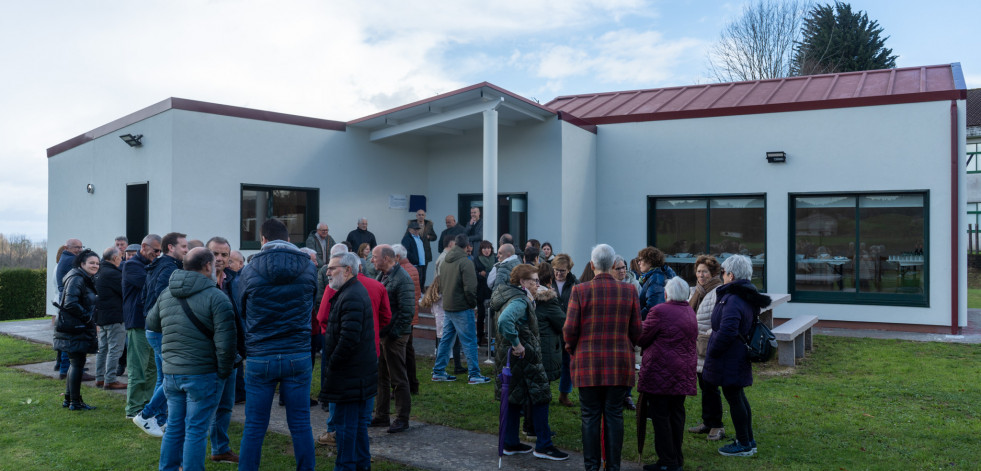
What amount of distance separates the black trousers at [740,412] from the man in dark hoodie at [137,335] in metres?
5.38

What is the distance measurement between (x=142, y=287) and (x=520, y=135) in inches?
305

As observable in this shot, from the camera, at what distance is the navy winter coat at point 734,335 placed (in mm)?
5152

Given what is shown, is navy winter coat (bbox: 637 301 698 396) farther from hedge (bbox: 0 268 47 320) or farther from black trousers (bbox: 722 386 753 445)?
hedge (bbox: 0 268 47 320)

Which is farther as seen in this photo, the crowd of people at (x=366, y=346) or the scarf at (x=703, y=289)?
the scarf at (x=703, y=289)

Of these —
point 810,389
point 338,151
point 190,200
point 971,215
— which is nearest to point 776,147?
point 810,389

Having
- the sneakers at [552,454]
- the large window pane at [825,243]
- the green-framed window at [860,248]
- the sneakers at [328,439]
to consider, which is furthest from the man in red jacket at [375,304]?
the large window pane at [825,243]

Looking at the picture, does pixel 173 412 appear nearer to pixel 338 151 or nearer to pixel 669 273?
pixel 669 273

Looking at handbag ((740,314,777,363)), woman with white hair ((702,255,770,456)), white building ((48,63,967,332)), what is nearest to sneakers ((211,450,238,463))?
woman with white hair ((702,255,770,456))

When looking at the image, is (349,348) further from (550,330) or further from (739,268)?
(739,268)

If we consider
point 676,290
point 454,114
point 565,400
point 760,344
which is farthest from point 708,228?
point 676,290

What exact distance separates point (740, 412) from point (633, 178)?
882 cm

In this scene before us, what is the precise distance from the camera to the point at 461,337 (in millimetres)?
8094

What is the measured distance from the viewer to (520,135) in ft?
42.2

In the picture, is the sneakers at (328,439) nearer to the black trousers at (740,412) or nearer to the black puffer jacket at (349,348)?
the black puffer jacket at (349,348)
